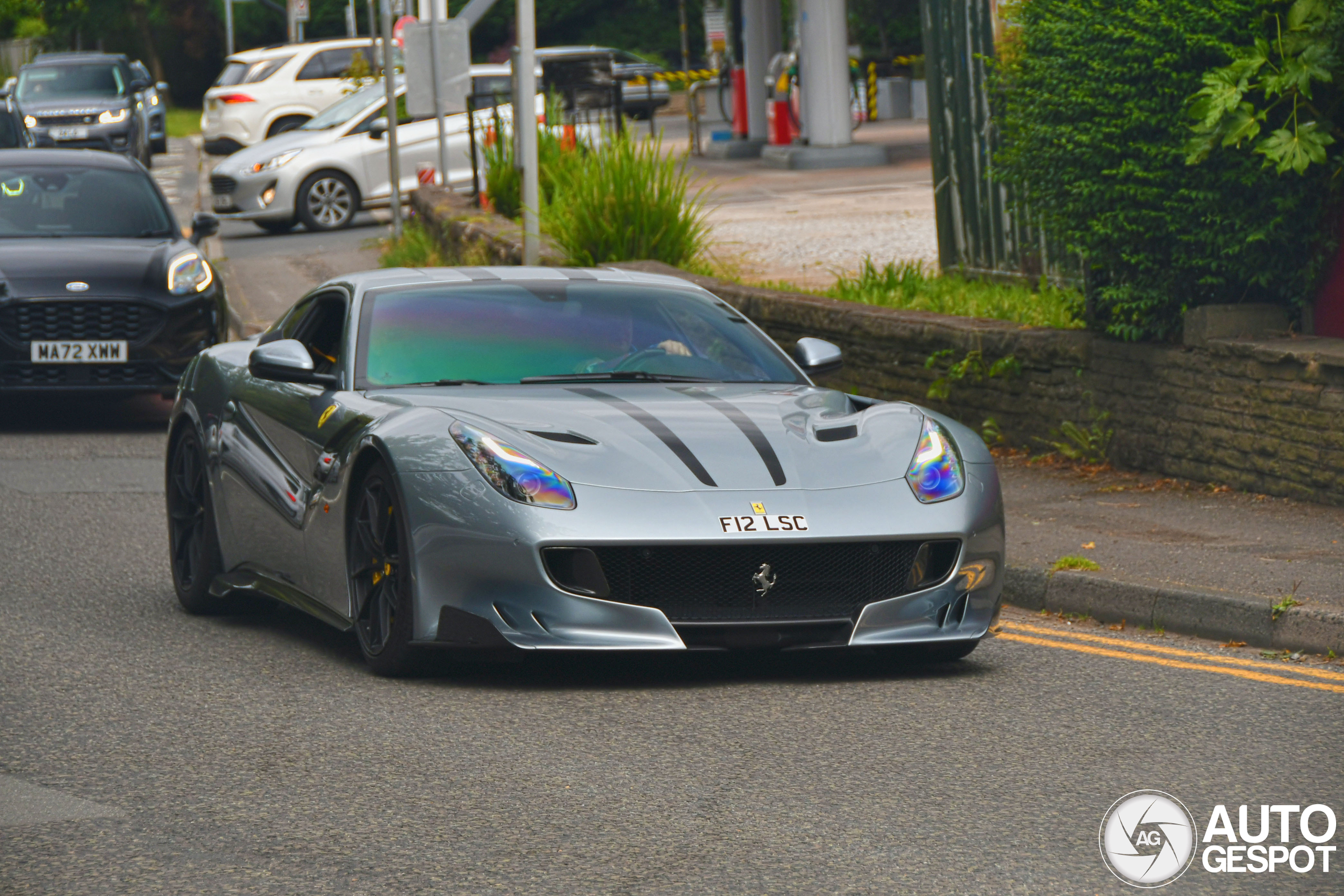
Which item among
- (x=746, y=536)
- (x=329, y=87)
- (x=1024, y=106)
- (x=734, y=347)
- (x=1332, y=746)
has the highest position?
(x=329, y=87)

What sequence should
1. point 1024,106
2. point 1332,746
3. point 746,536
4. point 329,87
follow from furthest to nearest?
1. point 329,87
2. point 1024,106
3. point 746,536
4. point 1332,746

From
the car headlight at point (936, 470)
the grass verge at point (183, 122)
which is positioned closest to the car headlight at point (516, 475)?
the car headlight at point (936, 470)

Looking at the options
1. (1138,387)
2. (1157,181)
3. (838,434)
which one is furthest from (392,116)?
(838,434)

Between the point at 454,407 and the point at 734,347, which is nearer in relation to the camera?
the point at 454,407

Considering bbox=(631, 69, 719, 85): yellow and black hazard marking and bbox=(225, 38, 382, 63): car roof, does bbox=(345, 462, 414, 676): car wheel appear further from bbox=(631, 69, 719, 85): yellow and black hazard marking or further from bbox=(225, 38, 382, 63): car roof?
bbox=(225, 38, 382, 63): car roof

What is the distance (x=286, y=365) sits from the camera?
23.5 ft

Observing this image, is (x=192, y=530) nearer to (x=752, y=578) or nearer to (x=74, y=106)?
(x=752, y=578)

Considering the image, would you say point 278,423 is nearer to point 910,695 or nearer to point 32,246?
point 910,695

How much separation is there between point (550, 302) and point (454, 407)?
966 millimetres

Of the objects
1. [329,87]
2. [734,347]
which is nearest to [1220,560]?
[734,347]

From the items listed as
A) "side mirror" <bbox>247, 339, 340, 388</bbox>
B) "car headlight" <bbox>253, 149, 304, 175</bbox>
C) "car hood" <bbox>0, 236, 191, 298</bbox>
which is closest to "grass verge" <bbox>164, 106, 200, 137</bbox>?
"car headlight" <bbox>253, 149, 304, 175</bbox>

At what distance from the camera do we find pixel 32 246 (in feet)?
45.9

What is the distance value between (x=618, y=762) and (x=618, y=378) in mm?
2175

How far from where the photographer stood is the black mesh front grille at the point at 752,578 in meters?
6.25
